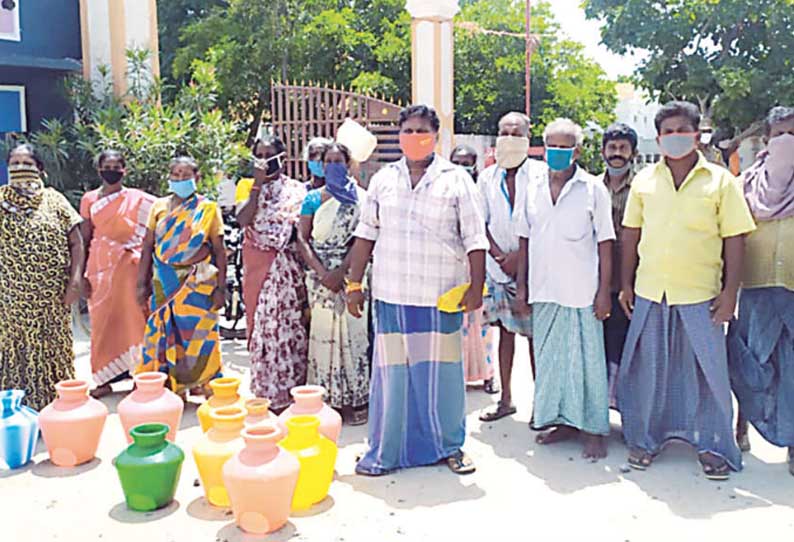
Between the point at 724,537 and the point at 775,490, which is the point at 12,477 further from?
the point at 775,490

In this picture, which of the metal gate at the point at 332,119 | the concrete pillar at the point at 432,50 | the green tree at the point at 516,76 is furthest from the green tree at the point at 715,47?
the metal gate at the point at 332,119

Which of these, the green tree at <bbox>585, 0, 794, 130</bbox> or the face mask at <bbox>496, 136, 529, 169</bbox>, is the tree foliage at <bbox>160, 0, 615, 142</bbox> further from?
the face mask at <bbox>496, 136, 529, 169</bbox>

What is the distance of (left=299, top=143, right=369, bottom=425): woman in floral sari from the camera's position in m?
4.88

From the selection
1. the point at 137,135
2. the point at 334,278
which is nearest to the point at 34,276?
the point at 334,278

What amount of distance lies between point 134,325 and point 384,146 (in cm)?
657

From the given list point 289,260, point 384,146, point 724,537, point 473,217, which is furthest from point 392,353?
point 384,146

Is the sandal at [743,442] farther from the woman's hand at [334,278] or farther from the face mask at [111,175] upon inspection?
the face mask at [111,175]

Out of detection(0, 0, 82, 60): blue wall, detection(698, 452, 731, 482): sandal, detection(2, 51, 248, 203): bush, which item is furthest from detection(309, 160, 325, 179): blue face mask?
detection(0, 0, 82, 60): blue wall

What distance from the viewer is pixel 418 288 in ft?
13.5

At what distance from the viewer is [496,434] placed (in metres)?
4.91

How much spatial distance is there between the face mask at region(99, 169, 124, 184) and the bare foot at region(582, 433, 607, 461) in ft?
11.1

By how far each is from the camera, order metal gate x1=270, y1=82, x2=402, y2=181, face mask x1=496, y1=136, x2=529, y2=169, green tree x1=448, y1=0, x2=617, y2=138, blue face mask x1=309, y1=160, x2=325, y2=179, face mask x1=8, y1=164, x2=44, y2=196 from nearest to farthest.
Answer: face mask x1=8, y1=164, x2=44, y2=196 → face mask x1=496, y1=136, x2=529, y2=169 → blue face mask x1=309, y1=160, x2=325, y2=179 → metal gate x1=270, y1=82, x2=402, y2=181 → green tree x1=448, y1=0, x2=617, y2=138

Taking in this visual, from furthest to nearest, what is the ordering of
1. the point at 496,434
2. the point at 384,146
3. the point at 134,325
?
the point at 384,146
the point at 134,325
the point at 496,434

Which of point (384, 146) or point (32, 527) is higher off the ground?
point (384, 146)
